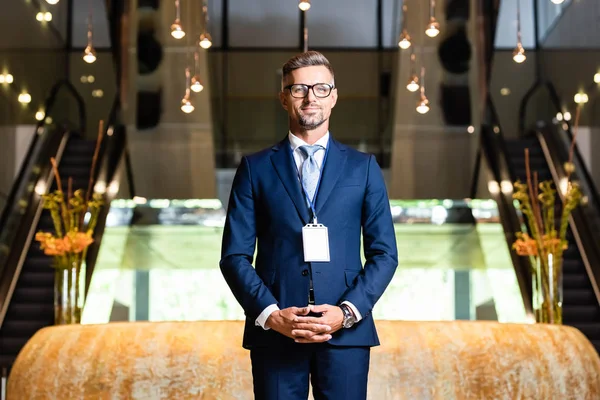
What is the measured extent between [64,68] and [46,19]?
2.77 feet

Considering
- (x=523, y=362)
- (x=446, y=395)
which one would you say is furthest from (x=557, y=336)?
(x=446, y=395)

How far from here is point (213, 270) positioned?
452 inches

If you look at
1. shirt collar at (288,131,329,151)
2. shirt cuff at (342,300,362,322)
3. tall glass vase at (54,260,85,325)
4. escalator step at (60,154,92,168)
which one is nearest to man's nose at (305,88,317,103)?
shirt collar at (288,131,329,151)

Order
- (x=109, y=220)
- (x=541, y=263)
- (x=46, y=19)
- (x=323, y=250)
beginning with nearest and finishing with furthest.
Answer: (x=323, y=250)
(x=541, y=263)
(x=109, y=220)
(x=46, y=19)

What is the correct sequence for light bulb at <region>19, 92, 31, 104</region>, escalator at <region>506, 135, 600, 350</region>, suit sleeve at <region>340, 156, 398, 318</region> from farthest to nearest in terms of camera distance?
light bulb at <region>19, 92, 31, 104</region> → escalator at <region>506, 135, 600, 350</region> → suit sleeve at <region>340, 156, 398, 318</region>

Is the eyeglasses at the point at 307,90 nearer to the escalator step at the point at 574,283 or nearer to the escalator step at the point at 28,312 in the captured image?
the escalator step at the point at 28,312

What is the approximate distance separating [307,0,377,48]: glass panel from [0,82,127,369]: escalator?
3.18 m

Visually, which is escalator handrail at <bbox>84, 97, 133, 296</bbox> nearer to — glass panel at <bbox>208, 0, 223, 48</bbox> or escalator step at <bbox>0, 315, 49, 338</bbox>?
escalator step at <bbox>0, 315, 49, 338</bbox>

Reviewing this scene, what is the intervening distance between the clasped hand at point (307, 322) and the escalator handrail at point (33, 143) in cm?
721

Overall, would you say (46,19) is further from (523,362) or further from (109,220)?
(523,362)

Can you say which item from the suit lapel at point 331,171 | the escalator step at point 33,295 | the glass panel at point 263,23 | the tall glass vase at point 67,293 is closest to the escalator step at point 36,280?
the escalator step at point 33,295

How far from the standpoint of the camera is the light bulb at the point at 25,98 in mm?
10242

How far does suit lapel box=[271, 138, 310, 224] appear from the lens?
94.9 inches

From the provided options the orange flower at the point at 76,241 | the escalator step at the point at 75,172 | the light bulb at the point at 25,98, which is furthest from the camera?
the escalator step at the point at 75,172
